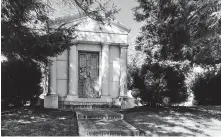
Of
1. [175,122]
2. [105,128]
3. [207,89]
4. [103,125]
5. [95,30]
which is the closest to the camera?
[105,128]

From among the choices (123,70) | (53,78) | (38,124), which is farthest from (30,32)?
(123,70)

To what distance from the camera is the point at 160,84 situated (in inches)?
463

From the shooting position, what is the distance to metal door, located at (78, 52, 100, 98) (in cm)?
1427

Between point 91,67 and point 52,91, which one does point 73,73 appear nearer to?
point 91,67

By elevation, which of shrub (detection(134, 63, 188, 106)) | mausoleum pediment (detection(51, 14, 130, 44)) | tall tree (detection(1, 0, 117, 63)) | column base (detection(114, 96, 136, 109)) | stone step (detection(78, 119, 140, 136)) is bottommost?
stone step (detection(78, 119, 140, 136))

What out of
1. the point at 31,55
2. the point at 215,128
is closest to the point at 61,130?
the point at 31,55

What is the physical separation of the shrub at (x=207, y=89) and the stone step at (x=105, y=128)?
816 cm

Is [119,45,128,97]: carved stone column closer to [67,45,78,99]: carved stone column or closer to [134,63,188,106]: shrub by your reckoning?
[134,63,188,106]: shrub

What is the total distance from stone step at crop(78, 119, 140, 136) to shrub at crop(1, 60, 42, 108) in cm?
439

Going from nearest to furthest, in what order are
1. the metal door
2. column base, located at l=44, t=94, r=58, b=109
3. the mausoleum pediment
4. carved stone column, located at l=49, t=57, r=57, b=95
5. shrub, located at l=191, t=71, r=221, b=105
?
A: column base, located at l=44, t=94, r=58, b=109 < carved stone column, located at l=49, t=57, r=57, b=95 < the mausoleum pediment < the metal door < shrub, located at l=191, t=71, r=221, b=105

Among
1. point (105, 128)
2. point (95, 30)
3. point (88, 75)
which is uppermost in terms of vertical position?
point (95, 30)

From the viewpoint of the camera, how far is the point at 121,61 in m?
14.3

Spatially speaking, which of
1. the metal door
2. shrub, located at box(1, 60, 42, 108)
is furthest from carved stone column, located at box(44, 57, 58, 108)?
the metal door

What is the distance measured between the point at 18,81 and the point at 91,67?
12.8ft
